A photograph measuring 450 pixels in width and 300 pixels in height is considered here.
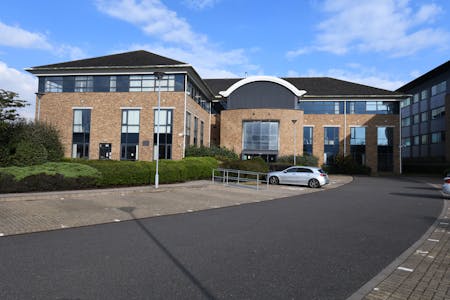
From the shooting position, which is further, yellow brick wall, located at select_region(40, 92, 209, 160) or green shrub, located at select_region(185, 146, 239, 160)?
green shrub, located at select_region(185, 146, 239, 160)

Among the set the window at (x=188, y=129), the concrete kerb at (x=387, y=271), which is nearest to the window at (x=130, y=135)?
the window at (x=188, y=129)

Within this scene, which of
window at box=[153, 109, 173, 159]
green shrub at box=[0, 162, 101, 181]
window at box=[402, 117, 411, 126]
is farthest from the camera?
window at box=[402, 117, 411, 126]

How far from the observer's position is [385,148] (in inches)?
1571

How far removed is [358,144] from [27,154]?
37.4 meters

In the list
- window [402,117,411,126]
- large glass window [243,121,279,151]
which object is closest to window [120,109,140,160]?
large glass window [243,121,279,151]

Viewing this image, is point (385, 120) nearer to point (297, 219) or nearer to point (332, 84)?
point (332, 84)

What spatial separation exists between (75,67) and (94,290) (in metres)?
30.9

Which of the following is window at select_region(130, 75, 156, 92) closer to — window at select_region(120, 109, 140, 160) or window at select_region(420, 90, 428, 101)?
window at select_region(120, 109, 140, 160)

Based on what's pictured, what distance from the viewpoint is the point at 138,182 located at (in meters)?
15.8

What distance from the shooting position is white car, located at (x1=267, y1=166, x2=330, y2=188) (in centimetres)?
1967

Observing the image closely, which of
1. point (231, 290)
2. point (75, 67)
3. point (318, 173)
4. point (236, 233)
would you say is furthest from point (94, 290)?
point (75, 67)

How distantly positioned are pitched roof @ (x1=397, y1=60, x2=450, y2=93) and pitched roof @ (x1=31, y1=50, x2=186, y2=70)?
36149 mm

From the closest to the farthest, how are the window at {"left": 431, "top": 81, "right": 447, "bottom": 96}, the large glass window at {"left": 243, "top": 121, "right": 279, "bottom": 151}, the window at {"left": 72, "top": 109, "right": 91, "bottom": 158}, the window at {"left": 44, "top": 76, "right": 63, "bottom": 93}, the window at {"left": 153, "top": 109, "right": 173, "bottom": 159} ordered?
the window at {"left": 153, "top": 109, "right": 173, "bottom": 159}, the window at {"left": 72, "top": 109, "right": 91, "bottom": 158}, the window at {"left": 44, "top": 76, "right": 63, "bottom": 93}, the large glass window at {"left": 243, "top": 121, "right": 279, "bottom": 151}, the window at {"left": 431, "top": 81, "right": 447, "bottom": 96}

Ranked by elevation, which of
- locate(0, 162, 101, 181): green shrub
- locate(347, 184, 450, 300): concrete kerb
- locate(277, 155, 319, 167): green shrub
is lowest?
locate(347, 184, 450, 300): concrete kerb
